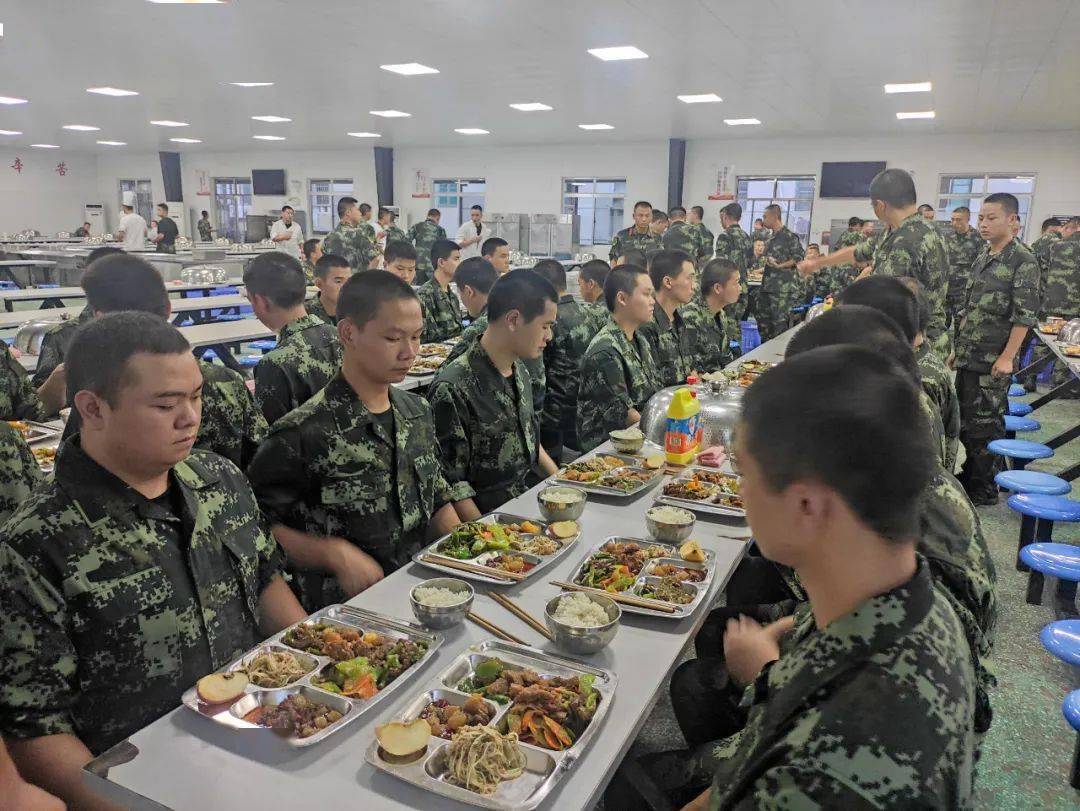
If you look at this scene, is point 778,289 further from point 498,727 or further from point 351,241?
point 498,727

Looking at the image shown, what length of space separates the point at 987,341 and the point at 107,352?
5768mm

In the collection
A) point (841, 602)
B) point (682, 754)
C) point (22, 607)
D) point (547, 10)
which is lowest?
point (682, 754)

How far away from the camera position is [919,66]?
24.2ft

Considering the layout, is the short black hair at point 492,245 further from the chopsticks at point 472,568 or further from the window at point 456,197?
the window at point 456,197

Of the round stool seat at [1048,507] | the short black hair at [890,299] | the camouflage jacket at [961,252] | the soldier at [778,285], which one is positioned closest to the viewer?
the short black hair at [890,299]

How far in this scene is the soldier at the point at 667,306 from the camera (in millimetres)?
4602

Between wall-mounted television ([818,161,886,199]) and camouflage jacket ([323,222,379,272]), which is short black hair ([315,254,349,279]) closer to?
camouflage jacket ([323,222,379,272])

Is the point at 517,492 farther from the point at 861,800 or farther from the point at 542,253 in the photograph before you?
the point at 542,253

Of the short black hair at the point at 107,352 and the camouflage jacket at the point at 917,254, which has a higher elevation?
the camouflage jacket at the point at 917,254

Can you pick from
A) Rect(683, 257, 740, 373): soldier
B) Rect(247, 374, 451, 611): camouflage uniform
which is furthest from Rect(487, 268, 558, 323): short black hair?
Rect(683, 257, 740, 373): soldier

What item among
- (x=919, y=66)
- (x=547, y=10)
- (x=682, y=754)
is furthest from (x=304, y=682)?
(x=919, y=66)

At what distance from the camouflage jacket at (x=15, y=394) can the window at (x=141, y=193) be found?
22.7 meters

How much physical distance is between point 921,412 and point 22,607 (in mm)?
1564

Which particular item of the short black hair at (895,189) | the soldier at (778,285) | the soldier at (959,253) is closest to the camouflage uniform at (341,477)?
the short black hair at (895,189)
